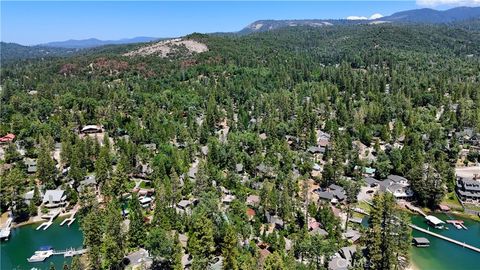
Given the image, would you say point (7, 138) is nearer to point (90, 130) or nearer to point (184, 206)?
point (90, 130)

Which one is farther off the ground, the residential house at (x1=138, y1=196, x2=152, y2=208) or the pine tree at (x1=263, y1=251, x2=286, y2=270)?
the pine tree at (x1=263, y1=251, x2=286, y2=270)

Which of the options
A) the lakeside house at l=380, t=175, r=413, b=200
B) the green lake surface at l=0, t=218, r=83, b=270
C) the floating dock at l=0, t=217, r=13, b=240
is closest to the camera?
the green lake surface at l=0, t=218, r=83, b=270

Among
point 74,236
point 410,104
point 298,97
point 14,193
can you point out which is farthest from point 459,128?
point 14,193

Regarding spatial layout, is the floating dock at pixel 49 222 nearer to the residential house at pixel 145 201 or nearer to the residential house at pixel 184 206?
the residential house at pixel 145 201

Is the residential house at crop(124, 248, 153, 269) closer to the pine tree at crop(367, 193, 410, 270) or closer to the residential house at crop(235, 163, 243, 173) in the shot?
the pine tree at crop(367, 193, 410, 270)

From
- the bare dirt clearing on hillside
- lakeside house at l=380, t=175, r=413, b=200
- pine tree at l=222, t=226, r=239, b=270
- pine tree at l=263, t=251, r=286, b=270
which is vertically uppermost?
the bare dirt clearing on hillside

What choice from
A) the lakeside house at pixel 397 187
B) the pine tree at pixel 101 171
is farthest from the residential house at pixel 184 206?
the lakeside house at pixel 397 187

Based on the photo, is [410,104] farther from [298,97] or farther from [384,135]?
[298,97]

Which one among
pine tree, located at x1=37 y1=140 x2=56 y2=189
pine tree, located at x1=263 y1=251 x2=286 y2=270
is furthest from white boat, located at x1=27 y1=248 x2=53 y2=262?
pine tree, located at x1=263 y1=251 x2=286 y2=270
